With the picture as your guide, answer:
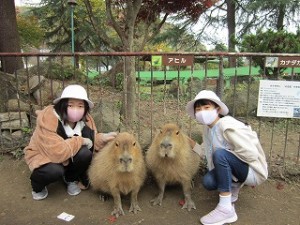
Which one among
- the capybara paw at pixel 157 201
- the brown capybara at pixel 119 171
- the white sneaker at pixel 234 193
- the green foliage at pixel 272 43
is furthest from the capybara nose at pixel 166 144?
the green foliage at pixel 272 43

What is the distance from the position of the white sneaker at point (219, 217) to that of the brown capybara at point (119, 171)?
74 centimetres

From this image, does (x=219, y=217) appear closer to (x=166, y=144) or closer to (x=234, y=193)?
(x=234, y=193)

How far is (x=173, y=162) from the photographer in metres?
3.54

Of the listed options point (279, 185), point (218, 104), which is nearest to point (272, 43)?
point (279, 185)

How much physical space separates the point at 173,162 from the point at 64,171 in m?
1.23

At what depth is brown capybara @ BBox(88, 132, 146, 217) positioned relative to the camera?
10.6 ft

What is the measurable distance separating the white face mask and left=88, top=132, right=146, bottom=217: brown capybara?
0.73 meters

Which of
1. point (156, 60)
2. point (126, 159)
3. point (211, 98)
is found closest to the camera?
point (126, 159)

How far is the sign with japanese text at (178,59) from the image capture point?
389 centimetres

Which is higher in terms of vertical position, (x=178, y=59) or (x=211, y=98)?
(x=178, y=59)

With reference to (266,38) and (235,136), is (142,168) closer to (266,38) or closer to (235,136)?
(235,136)

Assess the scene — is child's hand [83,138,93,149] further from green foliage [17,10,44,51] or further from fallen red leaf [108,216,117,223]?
green foliage [17,10,44,51]

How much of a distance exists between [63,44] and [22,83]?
11.8m

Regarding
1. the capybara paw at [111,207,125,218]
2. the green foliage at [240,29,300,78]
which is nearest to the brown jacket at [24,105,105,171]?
the capybara paw at [111,207,125,218]
